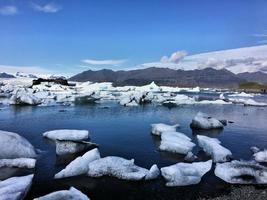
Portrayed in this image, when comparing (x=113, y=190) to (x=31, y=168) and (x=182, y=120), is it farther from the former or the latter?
(x=182, y=120)

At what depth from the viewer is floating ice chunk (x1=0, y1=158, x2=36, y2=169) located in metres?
7.93

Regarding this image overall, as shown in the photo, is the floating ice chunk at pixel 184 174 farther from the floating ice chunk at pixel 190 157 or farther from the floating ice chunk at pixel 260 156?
the floating ice chunk at pixel 260 156

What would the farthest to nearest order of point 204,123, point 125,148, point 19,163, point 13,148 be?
1. point 204,123
2. point 125,148
3. point 13,148
4. point 19,163

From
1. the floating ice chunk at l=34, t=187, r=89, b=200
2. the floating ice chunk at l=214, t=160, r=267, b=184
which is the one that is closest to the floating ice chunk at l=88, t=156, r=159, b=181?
the floating ice chunk at l=214, t=160, r=267, b=184

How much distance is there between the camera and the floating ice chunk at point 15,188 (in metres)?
5.62

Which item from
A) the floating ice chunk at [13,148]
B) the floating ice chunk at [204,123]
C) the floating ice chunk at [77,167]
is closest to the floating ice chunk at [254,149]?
the floating ice chunk at [204,123]

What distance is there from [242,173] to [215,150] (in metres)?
1.86

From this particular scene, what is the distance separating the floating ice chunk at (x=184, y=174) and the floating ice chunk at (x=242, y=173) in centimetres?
42

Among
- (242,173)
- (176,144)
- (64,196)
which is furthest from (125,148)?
(64,196)

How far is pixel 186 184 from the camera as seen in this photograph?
7.34m

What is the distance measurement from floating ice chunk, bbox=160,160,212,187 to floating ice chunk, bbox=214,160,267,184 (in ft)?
1.37

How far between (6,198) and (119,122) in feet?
38.8

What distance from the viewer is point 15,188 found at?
5926mm

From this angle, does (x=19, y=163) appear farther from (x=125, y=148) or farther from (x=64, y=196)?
(x=125, y=148)
